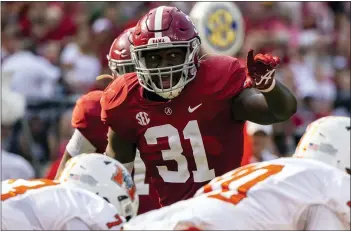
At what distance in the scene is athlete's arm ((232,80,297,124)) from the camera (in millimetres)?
4211

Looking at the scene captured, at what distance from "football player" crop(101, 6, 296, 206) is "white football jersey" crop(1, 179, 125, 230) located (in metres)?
1.06

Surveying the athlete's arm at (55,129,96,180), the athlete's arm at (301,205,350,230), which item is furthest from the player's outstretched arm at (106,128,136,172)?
the athlete's arm at (301,205,350,230)

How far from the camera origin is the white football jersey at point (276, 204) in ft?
10.2

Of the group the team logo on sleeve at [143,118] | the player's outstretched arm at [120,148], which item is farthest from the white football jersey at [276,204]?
the player's outstretched arm at [120,148]

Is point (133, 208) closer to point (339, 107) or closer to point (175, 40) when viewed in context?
point (175, 40)

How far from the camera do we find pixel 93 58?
32.1 feet

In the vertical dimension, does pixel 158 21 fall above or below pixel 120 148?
above

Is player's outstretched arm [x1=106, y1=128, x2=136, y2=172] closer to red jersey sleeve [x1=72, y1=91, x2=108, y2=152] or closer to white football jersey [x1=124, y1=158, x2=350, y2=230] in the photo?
red jersey sleeve [x1=72, y1=91, x2=108, y2=152]

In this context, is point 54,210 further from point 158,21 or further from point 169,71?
point 158,21

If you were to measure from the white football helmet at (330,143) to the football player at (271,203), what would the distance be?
0.78m

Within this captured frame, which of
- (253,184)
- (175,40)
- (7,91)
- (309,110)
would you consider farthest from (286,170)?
(309,110)

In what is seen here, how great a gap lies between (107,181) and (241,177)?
101 cm

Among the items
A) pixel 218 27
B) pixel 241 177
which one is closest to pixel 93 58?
pixel 218 27

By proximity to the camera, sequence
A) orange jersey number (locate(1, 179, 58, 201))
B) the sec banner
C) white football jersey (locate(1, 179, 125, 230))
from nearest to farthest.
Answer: white football jersey (locate(1, 179, 125, 230)), orange jersey number (locate(1, 179, 58, 201)), the sec banner
